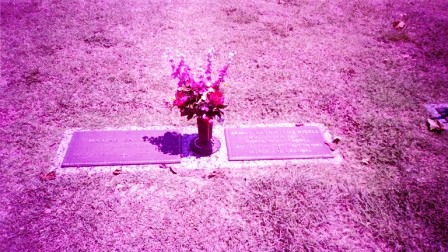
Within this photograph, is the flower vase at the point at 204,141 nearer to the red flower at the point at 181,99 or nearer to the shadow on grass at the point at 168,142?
the shadow on grass at the point at 168,142

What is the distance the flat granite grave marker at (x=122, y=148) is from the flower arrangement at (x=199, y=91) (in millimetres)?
602

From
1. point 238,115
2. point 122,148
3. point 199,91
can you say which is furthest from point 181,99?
point 238,115

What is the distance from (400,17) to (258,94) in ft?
14.8

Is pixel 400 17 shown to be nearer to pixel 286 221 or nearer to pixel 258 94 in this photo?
pixel 258 94

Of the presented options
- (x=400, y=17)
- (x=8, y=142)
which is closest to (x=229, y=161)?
(x=8, y=142)

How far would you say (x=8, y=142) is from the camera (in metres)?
3.89

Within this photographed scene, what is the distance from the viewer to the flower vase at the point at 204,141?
359 centimetres

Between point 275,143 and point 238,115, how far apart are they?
763 mm

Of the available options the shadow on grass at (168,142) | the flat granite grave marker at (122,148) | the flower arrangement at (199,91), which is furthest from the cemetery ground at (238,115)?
the flower arrangement at (199,91)

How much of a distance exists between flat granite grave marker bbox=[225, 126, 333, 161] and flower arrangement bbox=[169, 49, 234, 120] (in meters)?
0.61

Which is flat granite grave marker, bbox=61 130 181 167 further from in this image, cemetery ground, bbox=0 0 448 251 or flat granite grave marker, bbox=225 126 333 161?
flat granite grave marker, bbox=225 126 333 161

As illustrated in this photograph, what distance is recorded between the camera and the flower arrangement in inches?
131

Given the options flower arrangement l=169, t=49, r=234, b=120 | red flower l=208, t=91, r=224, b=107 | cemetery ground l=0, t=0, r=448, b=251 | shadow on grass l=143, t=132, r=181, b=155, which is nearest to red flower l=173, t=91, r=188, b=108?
flower arrangement l=169, t=49, r=234, b=120

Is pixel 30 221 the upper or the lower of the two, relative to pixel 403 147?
lower
